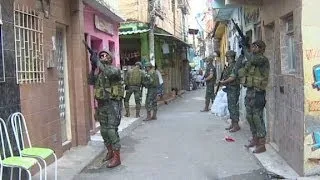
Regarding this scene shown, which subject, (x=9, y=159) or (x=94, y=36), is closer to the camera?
(x=9, y=159)

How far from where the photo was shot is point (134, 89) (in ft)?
55.2

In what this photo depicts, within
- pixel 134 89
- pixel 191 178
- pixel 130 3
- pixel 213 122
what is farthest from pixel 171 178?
pixel 130 3

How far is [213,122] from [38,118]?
27.3ft

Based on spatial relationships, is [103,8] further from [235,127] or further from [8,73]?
[8,73]

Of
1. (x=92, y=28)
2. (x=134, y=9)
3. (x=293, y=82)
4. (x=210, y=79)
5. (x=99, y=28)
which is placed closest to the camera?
(x=293, y=82)

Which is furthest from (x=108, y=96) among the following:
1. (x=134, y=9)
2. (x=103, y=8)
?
(x=134, y=9)

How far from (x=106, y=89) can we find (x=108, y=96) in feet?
0.40

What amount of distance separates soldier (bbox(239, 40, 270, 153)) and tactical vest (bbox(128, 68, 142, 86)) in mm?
7383

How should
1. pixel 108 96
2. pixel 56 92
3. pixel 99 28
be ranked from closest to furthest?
pixel 108 96 → pixel 56 92 → pixel 99 28

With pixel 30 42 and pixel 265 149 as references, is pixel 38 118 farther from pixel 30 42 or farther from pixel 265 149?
pixel 265 149

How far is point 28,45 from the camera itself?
26.3ft

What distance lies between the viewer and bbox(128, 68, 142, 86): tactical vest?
1675 cm

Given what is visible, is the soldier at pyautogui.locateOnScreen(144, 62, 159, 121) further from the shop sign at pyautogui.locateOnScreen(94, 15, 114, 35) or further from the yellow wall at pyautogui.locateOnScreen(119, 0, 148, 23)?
the yellow wall at pyautogui.locateOnScreen(119, 0, 148, 23)

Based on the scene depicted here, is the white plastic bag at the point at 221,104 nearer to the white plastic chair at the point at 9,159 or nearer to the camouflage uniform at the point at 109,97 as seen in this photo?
the camouflage uniform at the point at 109,97
